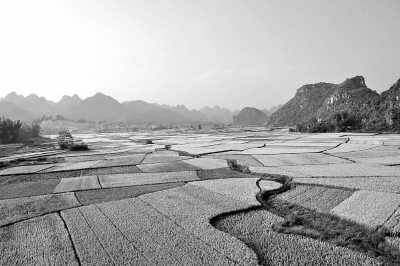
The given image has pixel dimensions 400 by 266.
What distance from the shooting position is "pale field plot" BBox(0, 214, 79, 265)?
370 inches

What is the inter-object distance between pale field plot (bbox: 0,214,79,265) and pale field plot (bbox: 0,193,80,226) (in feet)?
3.75

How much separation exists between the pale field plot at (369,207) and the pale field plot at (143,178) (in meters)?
11.1

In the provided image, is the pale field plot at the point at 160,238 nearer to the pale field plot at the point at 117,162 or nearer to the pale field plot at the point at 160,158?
the pale field plot at the point at 117,162

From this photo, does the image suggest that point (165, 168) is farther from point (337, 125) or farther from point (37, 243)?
point (337, 125)

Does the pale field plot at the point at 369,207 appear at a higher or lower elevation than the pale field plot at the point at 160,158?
higher

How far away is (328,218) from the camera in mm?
12445

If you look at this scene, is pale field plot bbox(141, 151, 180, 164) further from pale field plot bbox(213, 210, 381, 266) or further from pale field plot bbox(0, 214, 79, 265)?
pale field plot bbox(213, 210, 381, 266)

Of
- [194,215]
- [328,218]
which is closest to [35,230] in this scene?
[194,215]

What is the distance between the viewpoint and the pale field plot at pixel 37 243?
9.40 meters

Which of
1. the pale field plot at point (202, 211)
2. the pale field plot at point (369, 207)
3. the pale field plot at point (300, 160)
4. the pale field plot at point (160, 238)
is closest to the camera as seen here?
the pale field plot at point (160, 238)

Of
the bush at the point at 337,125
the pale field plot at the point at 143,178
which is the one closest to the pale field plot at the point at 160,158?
the pale field plot at the point at 143,178

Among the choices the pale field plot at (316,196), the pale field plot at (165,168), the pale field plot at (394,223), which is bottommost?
the pale field plot at (165,168)

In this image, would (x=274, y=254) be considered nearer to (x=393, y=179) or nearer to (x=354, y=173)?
(x=393, y=179)

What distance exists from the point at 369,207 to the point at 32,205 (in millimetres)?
17158
